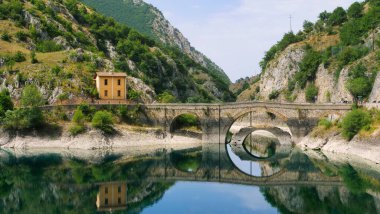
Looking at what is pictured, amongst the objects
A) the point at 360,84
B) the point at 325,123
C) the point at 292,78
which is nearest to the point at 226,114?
the point at 325,123

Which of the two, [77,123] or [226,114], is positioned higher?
[226,114]

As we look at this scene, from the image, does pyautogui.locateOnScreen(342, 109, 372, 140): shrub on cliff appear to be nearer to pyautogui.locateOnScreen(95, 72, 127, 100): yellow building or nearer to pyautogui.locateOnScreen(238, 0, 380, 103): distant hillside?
pyautogui.locateOnScreen(238, 0, 380, 103): distant hillside

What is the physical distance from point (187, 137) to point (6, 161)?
115 feet

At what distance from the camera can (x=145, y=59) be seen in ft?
477

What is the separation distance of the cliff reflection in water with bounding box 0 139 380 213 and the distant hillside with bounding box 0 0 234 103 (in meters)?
22.6

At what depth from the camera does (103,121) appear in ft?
290

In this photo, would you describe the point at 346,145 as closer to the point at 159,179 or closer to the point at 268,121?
A: the point at 159,179

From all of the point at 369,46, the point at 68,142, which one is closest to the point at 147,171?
the point at 68,142

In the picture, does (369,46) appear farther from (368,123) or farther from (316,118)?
(368,123)

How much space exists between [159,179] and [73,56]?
55.5 m

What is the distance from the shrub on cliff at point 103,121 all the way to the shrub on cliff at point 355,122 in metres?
40.4

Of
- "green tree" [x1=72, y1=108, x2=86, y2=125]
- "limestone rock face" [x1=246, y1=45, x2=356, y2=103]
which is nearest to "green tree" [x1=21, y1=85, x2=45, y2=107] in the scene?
"green tree" [x1=72, y1=108, x2=86, y2=125]

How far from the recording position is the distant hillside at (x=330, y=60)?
10356cm

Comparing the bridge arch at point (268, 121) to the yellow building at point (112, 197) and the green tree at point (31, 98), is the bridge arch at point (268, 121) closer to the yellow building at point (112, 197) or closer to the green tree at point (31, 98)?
the green tree at point (31, 98)
